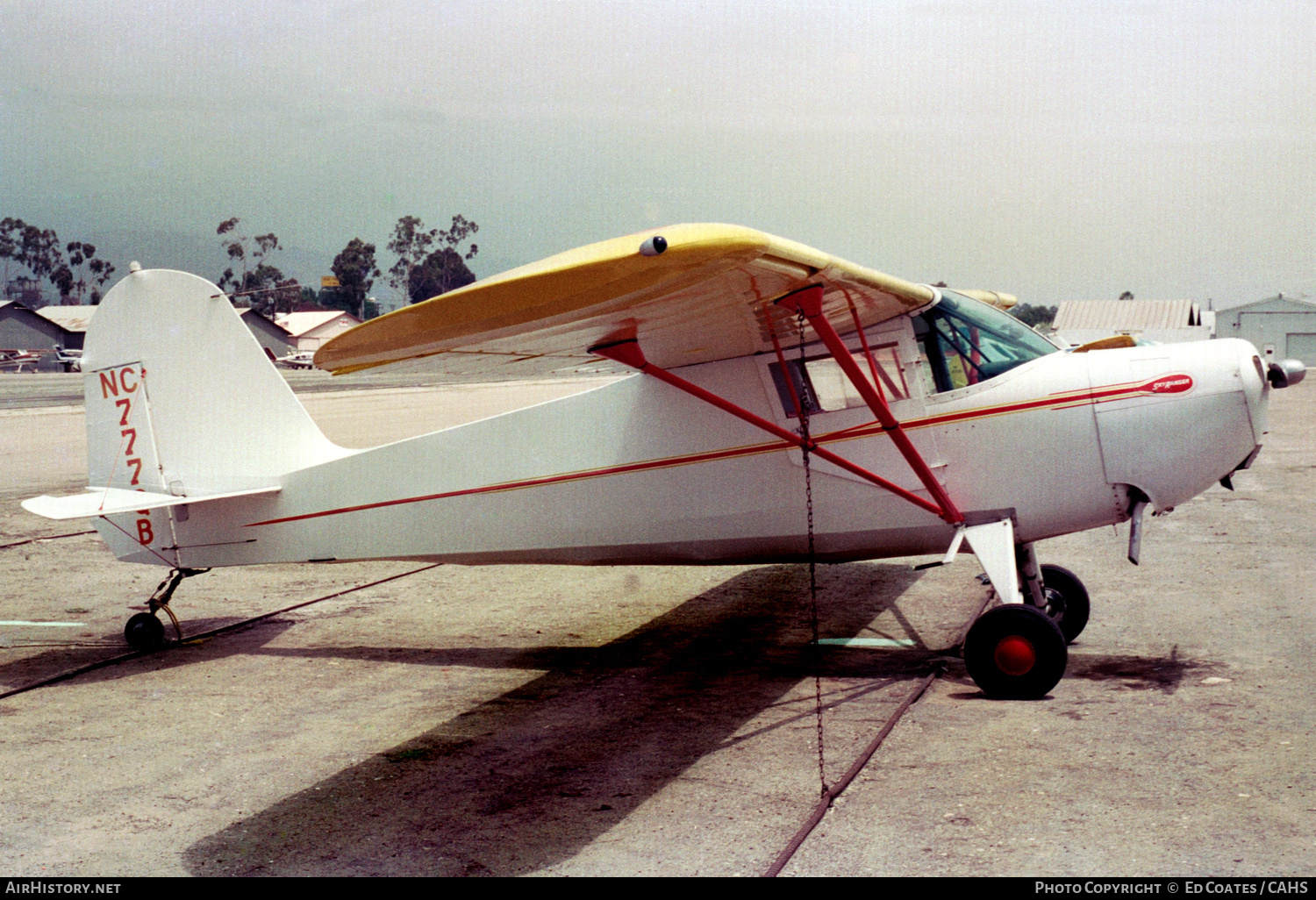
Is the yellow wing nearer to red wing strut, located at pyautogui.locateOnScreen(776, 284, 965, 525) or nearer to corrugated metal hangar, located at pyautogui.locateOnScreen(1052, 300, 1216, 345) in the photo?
red wing strut, located at pyautogui.locateOnScreen(776, 284, 965, 525)

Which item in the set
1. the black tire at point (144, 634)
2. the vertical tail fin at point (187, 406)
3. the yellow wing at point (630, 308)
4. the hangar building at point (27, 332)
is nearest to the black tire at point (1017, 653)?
the yellow wing at point (630, 308)

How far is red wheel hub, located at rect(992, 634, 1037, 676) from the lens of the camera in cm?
602

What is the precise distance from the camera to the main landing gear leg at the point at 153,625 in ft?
26.9

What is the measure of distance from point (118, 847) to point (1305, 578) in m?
8.74

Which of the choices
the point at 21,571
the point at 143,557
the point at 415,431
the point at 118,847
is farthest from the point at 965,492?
the point at 415,431

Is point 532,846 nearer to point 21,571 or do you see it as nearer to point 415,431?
point 21,571

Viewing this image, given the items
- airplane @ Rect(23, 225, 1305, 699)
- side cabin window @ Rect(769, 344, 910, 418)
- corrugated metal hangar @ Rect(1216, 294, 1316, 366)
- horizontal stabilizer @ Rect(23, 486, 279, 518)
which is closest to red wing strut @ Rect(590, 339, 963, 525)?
airplane @ Rect(23, 225, 1305, 699)

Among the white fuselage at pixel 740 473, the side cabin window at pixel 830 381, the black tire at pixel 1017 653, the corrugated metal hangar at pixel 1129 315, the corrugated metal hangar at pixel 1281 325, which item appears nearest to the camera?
the black tire at pixel 1017 653

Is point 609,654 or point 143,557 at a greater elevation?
point 143,557

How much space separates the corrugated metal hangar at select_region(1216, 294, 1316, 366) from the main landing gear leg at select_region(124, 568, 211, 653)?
292ft

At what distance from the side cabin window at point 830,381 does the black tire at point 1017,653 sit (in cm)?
150

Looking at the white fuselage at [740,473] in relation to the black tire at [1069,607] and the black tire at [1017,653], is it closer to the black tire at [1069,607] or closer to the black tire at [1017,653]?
the black tire at [1017,653]

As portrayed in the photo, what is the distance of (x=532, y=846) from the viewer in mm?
4426

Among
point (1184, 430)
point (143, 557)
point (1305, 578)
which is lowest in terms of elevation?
point (1305, 578)
